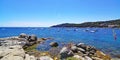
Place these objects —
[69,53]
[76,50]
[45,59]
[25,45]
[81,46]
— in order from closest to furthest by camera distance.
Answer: [45,59]
[69,53]
[76,50]
[81,46]
[25,45]

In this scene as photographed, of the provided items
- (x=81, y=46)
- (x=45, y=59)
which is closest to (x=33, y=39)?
(x=81, y=46)

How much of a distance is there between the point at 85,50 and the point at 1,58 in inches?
730

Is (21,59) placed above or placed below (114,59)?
above

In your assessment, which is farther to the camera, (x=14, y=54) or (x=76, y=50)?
(x=76, y=50)

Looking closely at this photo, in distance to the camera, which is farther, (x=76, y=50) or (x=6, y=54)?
(x=76, y=50)

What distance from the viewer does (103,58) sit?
95.2 ft

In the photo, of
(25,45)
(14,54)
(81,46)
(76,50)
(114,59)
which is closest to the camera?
(14,54)

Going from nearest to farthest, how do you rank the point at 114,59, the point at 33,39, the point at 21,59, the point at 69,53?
1. the point at 21,59
2. the point at 69,53
3. the point at 114,59
4. the point at 33,39

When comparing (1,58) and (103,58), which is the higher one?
(1,58)

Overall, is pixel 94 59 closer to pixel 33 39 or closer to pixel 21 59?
pixel 21 59

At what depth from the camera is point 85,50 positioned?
34219mm

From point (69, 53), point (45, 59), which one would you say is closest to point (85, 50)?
point (69, 53)

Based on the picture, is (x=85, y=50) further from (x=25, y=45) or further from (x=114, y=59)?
(x=25, y=45)

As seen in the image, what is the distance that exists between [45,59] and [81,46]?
47.2ft
